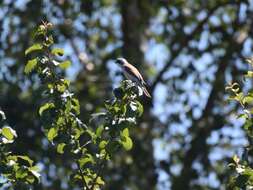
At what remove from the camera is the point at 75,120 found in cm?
586

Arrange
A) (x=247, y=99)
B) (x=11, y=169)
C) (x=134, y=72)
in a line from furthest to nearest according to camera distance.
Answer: (x=134, y=72)
(x=247, y=99)
(x=11, y=169)

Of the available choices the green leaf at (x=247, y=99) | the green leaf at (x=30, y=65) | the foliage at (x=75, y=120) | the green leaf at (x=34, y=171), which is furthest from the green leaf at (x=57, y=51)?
the green leaf at (x=247, y=99)

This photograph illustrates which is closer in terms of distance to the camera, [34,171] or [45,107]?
[34,171]

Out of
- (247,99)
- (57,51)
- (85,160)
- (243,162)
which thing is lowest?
(85,160)

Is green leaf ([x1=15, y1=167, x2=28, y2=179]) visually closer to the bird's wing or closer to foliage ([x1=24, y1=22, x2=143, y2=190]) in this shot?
foliage ([x1=24, y1=22, x2=143, y2=190])

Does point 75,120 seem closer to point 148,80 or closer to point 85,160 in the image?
point 85,160

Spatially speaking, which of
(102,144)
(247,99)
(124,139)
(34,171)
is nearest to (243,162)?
(247,99)

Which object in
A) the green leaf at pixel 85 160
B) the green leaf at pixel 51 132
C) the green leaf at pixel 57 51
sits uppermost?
the green leaf at pixel 57 51

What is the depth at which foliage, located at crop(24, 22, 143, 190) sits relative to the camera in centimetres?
567

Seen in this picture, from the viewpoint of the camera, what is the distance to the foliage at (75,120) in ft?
18.6

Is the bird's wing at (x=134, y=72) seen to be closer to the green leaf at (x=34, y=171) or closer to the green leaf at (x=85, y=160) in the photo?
the green leaf at (x=85, y=160)

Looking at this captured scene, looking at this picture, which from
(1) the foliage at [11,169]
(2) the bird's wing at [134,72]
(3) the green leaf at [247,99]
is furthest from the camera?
(2) the bird's wing at [134,72]

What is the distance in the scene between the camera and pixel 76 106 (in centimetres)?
592

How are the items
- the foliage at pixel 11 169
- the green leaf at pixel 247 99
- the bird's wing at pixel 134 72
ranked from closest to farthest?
the foliage at pixel 11 169 < the green leaf at pixel 247 99 < the bird's wing at pixel 134 72
